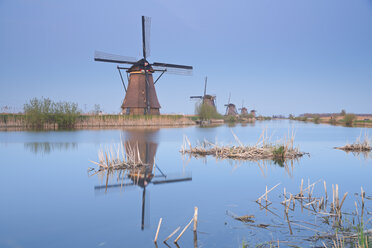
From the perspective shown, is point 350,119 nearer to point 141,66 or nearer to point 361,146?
point 141,66

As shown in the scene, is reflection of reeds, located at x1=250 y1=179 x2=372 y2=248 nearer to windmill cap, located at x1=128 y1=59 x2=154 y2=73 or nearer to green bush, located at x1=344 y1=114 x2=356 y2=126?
windmill cap, located at x1=128 y1=59 x2=154 y2=73

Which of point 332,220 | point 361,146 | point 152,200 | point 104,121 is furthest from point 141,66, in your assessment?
point 332,220

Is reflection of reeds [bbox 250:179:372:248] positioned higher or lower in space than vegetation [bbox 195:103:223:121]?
lower

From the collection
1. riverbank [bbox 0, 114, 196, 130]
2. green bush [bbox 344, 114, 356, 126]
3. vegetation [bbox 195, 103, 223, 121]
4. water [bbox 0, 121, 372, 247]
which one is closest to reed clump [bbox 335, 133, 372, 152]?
water [bbox 0, 121, 372, 247]

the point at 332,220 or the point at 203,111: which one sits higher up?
the point at 203,111

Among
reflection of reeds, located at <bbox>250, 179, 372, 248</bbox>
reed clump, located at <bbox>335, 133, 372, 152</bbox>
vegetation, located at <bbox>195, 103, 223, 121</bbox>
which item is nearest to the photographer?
reflection of reeds, located at <bbox>250, 179, 372, 248</bbox>

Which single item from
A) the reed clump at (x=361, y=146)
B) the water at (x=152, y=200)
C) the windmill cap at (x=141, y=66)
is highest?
the windmill cap at (x=141, y=66)

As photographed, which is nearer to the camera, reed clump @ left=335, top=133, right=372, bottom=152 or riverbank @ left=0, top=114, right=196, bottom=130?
reed clump @ left=335, top=133, right=372, bottom=152

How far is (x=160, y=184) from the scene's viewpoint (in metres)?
6.10

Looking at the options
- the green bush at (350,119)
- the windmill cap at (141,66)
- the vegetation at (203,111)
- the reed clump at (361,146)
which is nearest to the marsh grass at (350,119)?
the green bush at (350,119)

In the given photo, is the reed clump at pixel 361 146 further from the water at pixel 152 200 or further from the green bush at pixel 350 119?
the green bush at pixel 350 119

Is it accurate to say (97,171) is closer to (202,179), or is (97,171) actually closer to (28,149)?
(202,179)

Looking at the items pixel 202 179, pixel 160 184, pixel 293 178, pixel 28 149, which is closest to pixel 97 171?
pixel 160 184

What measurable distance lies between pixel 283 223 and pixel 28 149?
438 inches
